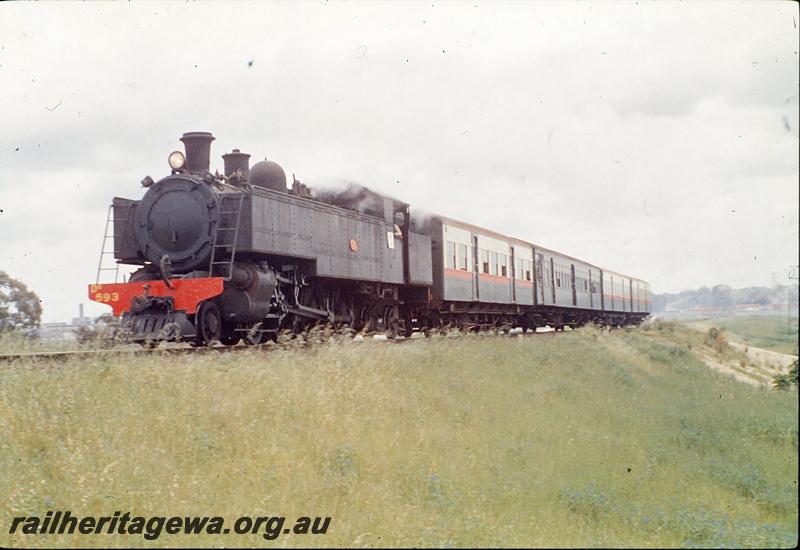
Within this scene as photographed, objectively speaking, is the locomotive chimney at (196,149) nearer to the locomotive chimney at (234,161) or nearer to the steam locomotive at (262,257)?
the steam locomotive at (262,257)

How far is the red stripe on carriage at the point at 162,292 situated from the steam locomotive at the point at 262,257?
0.02 meters

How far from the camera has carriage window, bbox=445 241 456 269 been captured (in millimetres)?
19422

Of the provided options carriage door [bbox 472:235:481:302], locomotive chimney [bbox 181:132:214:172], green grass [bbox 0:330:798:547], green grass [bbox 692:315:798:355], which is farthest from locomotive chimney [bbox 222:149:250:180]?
green grass [bbox 692:315:798:355]

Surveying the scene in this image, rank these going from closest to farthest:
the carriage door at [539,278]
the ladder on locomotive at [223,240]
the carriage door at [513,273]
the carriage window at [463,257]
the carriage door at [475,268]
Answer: the ladder on locomotive at [223,240] < the carriage window at [463,257] < the carriage door at [475,268] < the carriage door at [513,273] < the carriage door at [539,278]

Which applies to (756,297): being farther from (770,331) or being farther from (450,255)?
(450,255)

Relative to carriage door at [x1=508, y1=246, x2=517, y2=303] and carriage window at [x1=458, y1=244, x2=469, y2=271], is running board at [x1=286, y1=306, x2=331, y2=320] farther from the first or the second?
carriage door at [x1=508, y1=246, x2=517, y2=303]

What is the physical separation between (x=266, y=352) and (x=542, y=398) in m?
3.88

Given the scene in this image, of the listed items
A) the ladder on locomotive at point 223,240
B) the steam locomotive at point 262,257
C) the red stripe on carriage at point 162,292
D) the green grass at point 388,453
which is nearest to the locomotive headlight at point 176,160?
the steam locomotive at point 262,257

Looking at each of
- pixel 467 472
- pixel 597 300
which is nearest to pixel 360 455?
pixel 467 472

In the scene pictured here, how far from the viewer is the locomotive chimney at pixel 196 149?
1319 centimetres

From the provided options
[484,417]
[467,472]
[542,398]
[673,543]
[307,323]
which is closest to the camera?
[673,543]

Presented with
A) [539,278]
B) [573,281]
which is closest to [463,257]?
[539,278]

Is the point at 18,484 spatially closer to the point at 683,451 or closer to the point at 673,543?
the point at 673,543

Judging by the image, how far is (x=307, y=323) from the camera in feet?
47.6
